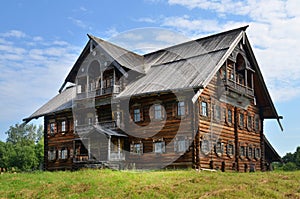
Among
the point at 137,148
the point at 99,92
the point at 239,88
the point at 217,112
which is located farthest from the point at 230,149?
the point at 99,92

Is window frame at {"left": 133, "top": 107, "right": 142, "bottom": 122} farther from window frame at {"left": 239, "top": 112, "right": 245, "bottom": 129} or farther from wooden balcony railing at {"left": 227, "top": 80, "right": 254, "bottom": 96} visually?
window frame at {"left": 239, "top": 112, "right": 245, "bottom": 129}

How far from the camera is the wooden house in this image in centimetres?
2852

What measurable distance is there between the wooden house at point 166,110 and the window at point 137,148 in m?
0.07

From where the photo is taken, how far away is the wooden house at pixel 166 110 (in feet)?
93.6

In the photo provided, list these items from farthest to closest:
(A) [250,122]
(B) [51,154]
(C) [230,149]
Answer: (B) [51,154]
(A) [250,122]
(C) [230,149]

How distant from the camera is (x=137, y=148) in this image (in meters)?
30.4

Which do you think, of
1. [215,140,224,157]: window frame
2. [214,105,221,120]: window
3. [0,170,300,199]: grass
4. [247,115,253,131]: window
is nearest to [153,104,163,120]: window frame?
[214,105,221,120]: window

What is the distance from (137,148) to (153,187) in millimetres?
12252

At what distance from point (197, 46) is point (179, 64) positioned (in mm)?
3186

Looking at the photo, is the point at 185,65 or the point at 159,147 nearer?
the point at 159,147

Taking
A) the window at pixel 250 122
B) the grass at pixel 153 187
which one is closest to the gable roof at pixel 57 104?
the grass at pixel 153 187

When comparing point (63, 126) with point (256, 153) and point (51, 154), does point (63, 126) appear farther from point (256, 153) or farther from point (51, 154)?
point (256, 153)

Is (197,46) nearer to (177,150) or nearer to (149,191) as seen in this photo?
(177,150)

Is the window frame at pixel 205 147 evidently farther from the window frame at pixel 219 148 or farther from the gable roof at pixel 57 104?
the gable roof at pixel 57 104
